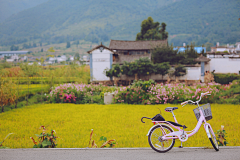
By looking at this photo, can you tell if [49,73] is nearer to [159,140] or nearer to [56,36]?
[159,140]

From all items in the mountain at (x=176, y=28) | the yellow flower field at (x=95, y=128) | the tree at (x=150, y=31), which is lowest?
the yellow flower field at (x=95, y=128)

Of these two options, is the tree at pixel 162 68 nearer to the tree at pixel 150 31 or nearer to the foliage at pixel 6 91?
the foliage at pixel 6 91

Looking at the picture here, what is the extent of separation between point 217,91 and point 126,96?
5.87 m

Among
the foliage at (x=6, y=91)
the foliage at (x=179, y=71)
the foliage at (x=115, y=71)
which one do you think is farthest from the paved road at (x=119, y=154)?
the foliage at (x=179, y=71)

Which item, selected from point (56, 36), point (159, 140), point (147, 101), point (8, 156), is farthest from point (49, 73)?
point (56, 36)

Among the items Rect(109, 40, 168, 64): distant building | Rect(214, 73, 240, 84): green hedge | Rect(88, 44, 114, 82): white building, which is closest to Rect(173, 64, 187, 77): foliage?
Rect(214, 73, 240, 84): green hedge

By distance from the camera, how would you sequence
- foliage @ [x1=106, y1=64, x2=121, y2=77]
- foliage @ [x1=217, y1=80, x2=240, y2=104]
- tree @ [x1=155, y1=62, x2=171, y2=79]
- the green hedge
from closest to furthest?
foliage @ [x1=217, y1=80, x2=240, y2=104] → the green hedge → tree @ [x1=155, y1=62, x2=171, y2=79] → foliage @ [x1=106, y1=64, x2=121, y2=77]

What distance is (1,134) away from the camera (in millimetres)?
6289

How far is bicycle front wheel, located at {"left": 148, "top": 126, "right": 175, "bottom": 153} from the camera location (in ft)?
13.7

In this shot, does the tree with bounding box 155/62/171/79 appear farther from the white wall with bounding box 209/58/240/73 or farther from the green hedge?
the white wall with bounding box 209/58/240/73

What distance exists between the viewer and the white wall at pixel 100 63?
29422mm

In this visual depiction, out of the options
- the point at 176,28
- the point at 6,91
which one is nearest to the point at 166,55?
the point at 6,91

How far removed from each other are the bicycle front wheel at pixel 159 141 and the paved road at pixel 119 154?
0.11 metres

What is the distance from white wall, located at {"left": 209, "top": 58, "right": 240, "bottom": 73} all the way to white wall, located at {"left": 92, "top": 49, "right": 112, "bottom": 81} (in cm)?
1718
